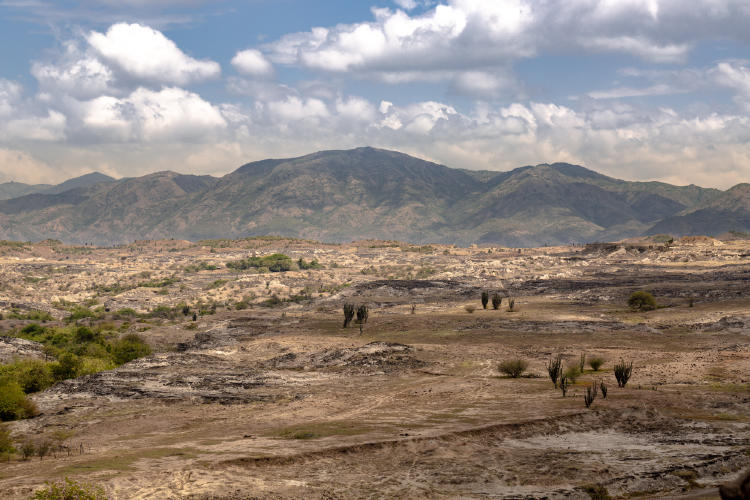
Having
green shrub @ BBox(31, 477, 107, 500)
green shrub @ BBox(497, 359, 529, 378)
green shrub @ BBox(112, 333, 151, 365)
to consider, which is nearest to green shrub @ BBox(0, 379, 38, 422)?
green shrub @ BBox(31, 477, 107, 500)

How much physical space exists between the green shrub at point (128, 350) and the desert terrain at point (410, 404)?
12.5 feet

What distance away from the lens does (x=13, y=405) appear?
35.6 metres

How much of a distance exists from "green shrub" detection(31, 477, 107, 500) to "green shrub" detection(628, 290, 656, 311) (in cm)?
6720

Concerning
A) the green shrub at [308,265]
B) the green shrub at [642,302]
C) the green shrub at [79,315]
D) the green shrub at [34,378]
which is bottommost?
the green shrub at [79,315]

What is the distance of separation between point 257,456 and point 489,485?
855 centimetres

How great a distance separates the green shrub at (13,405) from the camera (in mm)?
35281

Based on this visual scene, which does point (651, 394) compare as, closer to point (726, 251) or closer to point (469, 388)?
point (469, 388)

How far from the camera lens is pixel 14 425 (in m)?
34.0

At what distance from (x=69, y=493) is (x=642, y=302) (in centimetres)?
6873

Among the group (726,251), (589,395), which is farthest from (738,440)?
(726,251)

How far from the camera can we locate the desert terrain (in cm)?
2259

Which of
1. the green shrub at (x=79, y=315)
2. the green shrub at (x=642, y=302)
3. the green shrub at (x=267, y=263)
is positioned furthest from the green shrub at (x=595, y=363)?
the green shrub at (x=267, y=263)

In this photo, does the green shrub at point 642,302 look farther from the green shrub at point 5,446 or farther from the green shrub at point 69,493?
the green shrub at point 69,493

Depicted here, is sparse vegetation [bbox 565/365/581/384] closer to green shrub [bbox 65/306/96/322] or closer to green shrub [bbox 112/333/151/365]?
green shrub [bbox 112/333/151/365]
